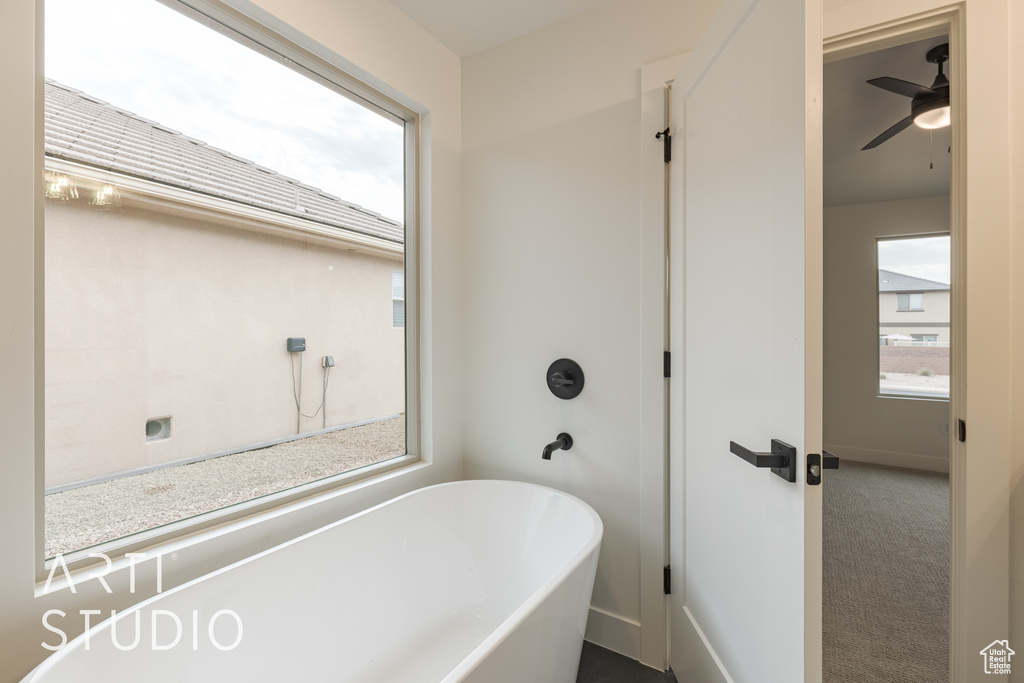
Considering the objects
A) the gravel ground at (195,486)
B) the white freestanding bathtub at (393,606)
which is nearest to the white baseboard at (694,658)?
the white freestanding bathtub at (393,606)

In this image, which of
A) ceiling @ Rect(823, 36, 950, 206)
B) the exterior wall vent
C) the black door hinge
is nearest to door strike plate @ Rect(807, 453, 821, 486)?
the black door hinge

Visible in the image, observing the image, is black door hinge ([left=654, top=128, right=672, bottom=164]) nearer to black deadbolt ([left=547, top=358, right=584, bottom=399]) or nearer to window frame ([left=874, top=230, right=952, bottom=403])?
black deadbolt ([left=547, top=358, right=584, bottom=399])

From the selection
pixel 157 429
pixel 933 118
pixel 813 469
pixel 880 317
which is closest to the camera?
pixel 813 469

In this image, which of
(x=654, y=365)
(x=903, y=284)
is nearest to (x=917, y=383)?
(x=903, y=284)

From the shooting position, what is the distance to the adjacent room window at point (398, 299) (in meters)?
2.05

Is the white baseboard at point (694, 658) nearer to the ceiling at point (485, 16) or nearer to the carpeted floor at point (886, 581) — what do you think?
the carpeted floor at point (886, 581)

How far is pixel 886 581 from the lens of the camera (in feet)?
7.45

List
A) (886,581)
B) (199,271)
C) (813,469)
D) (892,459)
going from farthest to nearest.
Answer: (892,459) < (886,581) < (199,271) < (813,469)

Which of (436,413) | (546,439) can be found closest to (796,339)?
(546,439)

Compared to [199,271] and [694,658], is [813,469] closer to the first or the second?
[694,658]

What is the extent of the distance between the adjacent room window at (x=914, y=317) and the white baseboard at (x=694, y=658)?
4185 mm

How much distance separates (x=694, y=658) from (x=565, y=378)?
1076 mm

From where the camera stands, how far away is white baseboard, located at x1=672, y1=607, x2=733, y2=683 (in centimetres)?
127

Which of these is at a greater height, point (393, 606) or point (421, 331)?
point (421, 331)
